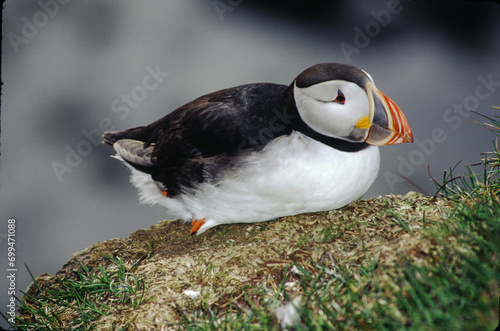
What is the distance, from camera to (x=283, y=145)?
2.75 m

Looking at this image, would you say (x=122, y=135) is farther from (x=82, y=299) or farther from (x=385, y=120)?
(x=385, y=120)

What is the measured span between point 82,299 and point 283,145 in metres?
1.53

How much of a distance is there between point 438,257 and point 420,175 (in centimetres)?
183

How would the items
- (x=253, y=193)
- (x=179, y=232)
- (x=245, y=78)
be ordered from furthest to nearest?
(x=245, y=78) → (x=179, y=232) → (x=253, y=193)

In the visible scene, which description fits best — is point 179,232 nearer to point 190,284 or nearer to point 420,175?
point 190,284

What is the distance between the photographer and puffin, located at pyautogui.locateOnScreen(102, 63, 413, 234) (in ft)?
8.70

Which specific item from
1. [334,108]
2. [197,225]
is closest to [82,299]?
[197,225]

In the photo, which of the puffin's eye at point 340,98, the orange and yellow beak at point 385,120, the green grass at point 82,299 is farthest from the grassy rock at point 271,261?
the puffin's eye at point 340,98

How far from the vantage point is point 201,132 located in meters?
2.94

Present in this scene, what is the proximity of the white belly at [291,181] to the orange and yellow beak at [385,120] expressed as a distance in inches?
9.1

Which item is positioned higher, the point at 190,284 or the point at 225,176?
the point at 225,176

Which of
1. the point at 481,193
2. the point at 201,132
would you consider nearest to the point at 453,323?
the point at 481,193

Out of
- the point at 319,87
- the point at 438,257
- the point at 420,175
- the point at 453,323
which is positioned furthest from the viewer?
the point at 420,175

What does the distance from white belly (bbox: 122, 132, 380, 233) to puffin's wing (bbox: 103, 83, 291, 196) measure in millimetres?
93
